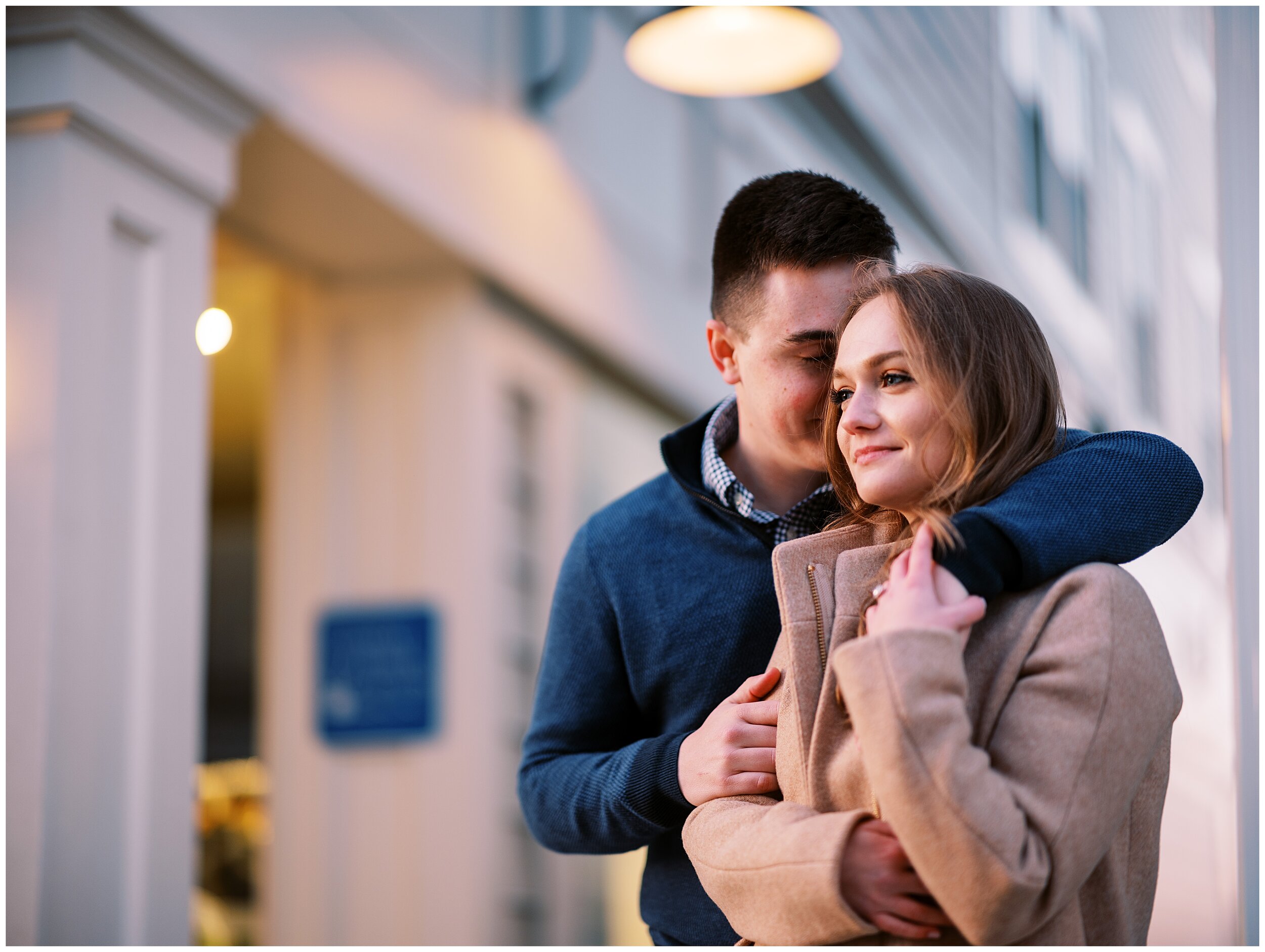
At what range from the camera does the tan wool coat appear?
1016mm

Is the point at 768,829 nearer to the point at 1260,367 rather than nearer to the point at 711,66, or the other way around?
the point at 1260,367

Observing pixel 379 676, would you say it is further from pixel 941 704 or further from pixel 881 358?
pixel 941 704

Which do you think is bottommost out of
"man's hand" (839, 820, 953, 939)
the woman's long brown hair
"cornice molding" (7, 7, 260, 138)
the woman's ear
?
"man's hand" (839, 820, 953, 939)

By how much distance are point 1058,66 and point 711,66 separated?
0.94 meters

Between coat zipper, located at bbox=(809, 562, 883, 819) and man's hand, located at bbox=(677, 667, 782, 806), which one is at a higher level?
coat zipper, located at bbox=(809, 562, 883, 819)

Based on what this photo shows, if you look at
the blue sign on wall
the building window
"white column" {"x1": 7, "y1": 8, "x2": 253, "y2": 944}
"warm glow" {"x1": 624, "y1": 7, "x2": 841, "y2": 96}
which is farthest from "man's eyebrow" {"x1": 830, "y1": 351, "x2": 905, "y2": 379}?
the blue sign on wall

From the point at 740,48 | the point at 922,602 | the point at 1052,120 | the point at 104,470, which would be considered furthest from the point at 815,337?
the point at 1052,120

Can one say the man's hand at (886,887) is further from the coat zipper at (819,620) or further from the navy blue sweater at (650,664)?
the navy blue sweater at (650,664)

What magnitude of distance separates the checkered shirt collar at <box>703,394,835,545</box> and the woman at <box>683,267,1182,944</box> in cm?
24

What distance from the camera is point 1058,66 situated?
342 cm

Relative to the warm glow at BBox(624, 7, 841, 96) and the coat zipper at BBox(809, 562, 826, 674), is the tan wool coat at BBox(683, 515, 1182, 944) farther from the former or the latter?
the warm glow at BBox(624, 7, 841, 96)

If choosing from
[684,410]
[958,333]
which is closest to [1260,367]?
[958,333]

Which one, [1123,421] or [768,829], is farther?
[1123,421]

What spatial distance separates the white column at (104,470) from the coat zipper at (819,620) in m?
1.37
